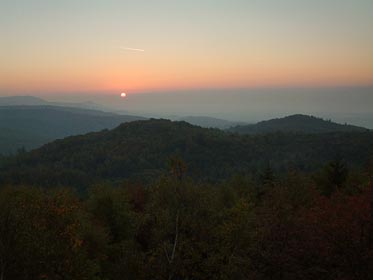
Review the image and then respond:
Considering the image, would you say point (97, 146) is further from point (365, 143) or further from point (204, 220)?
point (204, 220)

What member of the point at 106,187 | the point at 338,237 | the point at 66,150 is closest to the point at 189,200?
the point at 338,237

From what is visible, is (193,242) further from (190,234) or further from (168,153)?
(168,153)

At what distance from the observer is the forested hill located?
139500 mm

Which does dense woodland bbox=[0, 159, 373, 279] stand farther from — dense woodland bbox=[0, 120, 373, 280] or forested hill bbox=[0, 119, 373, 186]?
forested hill bbox=[0, 119, 373, 186]

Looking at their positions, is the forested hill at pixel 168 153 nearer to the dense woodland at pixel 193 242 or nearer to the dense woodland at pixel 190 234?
the dense woodland at pixel 190 234

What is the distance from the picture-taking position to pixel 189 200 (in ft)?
61.8

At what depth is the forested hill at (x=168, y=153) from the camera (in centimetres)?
13950

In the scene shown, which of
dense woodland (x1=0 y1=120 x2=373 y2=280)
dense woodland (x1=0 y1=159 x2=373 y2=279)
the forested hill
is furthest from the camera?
the forested hill

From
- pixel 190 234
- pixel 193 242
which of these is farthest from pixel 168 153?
pixel 190 234

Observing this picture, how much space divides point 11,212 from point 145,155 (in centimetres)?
15123

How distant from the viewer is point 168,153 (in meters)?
168

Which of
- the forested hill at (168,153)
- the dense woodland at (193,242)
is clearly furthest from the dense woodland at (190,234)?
the forested hill at (168,153)

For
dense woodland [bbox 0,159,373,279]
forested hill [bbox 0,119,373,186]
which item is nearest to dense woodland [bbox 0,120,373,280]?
dense woodland [bbox 0,159,373,279]

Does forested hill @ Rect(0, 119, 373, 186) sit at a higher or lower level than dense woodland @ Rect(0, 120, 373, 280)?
lower
